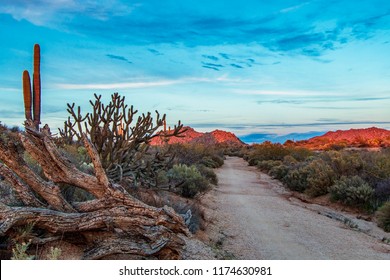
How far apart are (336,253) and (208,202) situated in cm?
568

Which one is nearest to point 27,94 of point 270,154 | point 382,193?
point 382,193

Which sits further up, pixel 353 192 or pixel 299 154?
pixel 353 192

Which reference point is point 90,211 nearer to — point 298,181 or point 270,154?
point 298,181

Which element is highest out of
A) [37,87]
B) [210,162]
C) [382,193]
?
[37,87]

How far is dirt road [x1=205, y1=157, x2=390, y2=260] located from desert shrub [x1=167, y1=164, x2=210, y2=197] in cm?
53

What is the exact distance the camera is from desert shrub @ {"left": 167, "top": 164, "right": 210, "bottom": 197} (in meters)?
13.2

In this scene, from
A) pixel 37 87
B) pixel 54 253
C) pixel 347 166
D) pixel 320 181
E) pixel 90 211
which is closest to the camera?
pixel 54 253

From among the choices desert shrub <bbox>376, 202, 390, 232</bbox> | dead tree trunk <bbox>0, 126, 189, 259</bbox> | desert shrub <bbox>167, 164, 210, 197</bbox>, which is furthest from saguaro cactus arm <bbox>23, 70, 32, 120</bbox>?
desert shrub <bbox>376, 202, 390, 232</bbox>

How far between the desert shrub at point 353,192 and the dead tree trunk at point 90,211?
9.31 m

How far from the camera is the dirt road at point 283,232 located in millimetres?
7988

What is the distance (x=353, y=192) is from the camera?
44.4 ft

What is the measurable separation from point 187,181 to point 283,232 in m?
4.56

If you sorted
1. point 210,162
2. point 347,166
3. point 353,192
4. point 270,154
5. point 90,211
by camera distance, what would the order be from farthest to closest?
point 270,154 → point 210,162 → point 347,166 → point 353,192 → point 90,211
